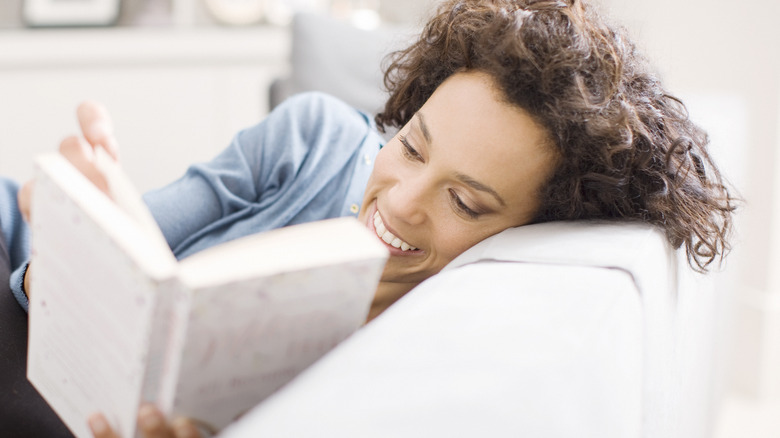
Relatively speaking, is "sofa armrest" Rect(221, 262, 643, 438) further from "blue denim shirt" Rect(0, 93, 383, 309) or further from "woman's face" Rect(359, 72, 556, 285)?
"blue denim shirt" Rect(0, 93, 383, 309)

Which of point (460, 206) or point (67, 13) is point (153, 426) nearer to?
point (460, 206)

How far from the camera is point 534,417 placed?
0.41 meters

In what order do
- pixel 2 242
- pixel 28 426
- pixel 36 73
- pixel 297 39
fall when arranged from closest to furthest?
pixel 28 426, pixel 2 242, pixel 297 39, pixel 36 73

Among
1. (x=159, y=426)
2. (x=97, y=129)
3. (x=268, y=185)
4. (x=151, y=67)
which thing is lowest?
(x=151, y=67)

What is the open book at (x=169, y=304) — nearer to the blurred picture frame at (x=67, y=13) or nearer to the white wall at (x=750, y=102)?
the white wall at (x=750, y=102)

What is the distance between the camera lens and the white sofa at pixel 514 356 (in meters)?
0.39

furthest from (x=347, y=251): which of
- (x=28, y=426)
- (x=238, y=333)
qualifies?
(x=28, y=426)

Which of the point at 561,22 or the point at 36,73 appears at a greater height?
the point at 561,22

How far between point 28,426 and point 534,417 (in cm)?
54

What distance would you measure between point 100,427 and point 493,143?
52cm

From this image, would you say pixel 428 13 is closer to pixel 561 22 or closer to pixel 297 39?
pixel 561 22

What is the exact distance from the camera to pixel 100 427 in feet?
1.54

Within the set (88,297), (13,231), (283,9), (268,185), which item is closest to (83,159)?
(88,297)

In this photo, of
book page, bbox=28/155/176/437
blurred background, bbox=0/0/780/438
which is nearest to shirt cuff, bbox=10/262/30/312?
book page, bbox=28/155/176/437
